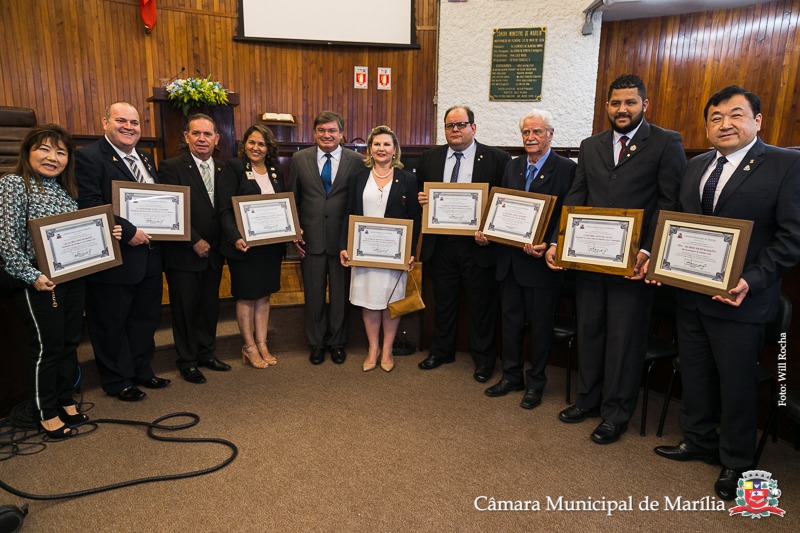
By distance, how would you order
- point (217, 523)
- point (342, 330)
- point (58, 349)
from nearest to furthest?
point (217, 523), point (58, 349), point (342, 330)

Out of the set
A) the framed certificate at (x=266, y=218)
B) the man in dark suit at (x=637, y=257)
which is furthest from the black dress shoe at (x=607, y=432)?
the framed certificate at (x=266, y=218)

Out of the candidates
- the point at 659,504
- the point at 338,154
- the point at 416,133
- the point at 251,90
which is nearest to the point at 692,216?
the point at 659,504

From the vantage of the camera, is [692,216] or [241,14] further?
[241,14]

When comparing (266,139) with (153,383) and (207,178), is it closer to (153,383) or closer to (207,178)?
(207,178)

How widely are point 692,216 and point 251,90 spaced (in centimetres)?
639

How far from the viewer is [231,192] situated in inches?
129

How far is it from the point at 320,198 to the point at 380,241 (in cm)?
52

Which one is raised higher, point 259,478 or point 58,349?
point 58,349

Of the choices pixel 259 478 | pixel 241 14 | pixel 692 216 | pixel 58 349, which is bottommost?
pixel 259 478

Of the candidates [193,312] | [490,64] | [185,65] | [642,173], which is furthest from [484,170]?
[185,65]

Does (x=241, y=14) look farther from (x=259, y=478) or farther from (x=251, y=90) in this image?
(x=259, y=478)

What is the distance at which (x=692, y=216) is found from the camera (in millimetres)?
2189

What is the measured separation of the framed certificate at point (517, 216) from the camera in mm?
2836

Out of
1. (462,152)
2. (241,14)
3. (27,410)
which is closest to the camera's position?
(27,410)
